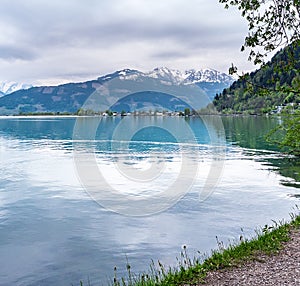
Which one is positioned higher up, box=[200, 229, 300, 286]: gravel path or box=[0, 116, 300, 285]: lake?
box=[200, 229, 300, 286]: gravel path

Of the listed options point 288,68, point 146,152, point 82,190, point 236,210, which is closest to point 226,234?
point 236,210

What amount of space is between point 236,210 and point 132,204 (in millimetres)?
8644

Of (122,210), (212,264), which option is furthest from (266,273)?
(122,210)

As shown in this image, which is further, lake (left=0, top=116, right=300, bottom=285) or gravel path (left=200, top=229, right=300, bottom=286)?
lake (left=0, top=116, right=300, bottom=285)

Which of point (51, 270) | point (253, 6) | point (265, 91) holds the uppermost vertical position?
point (253, 6)

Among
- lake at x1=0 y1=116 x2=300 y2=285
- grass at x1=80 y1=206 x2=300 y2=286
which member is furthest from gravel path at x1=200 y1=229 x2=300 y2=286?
lake at x1=0 y1=116 x2=300 y2=285

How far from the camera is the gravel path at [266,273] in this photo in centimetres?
1209

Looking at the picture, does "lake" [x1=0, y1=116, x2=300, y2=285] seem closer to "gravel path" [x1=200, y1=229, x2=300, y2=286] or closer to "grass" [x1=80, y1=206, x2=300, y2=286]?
"grass" [x1=80, y1=206, x2=300, y2=286]

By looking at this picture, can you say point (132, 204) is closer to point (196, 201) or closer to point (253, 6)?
point (196, 201)

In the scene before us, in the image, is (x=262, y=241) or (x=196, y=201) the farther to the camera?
(x=196, y=201)

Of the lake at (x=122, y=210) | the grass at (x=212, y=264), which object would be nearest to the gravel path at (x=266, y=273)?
the grass at (x=212, y=264)

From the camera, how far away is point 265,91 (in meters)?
16.6

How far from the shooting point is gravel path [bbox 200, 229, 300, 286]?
12094mm

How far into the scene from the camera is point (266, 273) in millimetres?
12797
